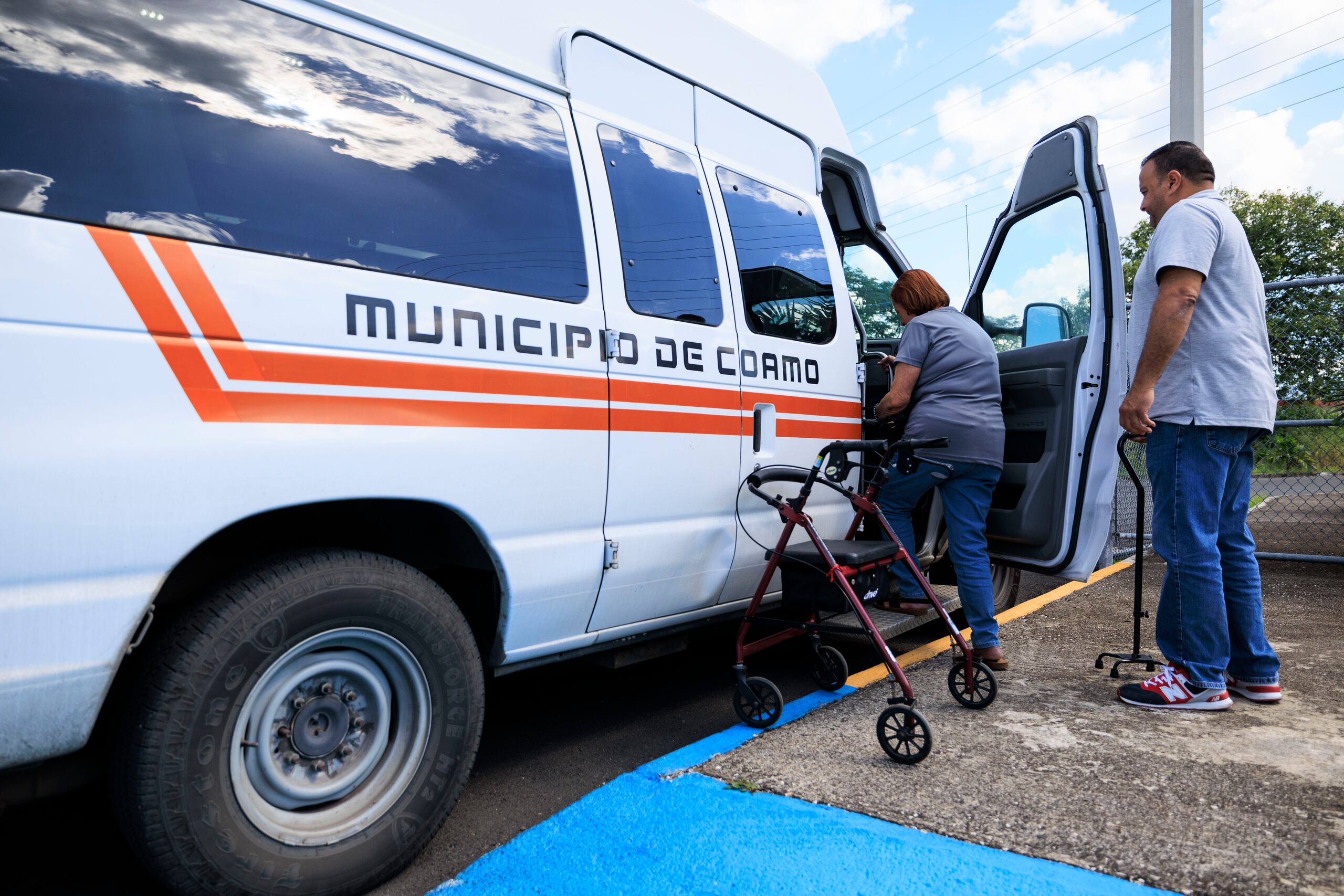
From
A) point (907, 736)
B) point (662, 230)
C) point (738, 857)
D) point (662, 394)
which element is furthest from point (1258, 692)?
point (662, 230)

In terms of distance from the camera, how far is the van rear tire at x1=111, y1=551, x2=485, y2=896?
1.72 metres

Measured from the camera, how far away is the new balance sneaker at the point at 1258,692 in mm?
3201

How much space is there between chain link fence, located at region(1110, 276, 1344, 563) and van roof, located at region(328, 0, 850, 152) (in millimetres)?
3064

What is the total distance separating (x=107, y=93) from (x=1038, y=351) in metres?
3.79

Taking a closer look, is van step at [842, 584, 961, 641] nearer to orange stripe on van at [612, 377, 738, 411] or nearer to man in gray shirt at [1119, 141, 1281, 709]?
man in gray shirt at [1119, 141, 1281, 709]

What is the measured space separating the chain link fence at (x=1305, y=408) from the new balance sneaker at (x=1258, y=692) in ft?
6.03

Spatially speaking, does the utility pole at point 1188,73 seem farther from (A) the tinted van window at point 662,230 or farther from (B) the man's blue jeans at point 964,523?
(A) the tinted van window at point 662,230

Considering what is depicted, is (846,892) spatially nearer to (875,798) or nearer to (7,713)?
(875,798)

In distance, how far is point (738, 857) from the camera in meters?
2.16

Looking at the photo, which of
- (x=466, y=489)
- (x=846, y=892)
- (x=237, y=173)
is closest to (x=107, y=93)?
(x=237, y=173)

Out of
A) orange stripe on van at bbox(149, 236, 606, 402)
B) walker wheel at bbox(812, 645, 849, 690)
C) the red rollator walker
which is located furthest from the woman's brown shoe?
orange stripe on van at bbox(149, 236, 606, 402)

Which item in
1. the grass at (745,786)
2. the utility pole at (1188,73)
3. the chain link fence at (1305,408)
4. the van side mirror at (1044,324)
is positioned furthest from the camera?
the utility pole at (1188,73)

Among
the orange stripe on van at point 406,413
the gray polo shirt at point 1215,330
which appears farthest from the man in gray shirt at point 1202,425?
the orange stripe on van at point 406,413

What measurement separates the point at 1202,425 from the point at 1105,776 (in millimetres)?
1374
